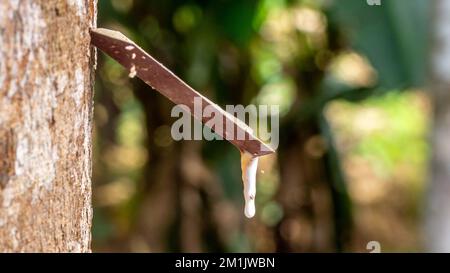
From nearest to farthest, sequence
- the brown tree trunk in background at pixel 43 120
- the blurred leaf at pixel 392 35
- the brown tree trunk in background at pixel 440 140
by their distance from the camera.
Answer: the brown tree trunk in background at pixel 43 120
the brown tree trunk in background at pixel 440 140
the blurred leaf at pixel 392 35

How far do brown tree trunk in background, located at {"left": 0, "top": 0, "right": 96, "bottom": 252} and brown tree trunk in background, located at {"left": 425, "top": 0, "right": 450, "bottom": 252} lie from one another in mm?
789

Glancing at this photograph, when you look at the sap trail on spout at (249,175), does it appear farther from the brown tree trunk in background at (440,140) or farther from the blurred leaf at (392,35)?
Result: the blurred leaf at (392,35)

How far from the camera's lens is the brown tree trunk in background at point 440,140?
127cm

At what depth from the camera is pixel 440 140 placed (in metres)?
1.29

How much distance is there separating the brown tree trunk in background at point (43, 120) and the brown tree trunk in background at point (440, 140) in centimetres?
79

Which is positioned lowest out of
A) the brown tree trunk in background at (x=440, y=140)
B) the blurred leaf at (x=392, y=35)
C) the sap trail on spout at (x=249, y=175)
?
the sap trail on spout at (x=249, y=175)

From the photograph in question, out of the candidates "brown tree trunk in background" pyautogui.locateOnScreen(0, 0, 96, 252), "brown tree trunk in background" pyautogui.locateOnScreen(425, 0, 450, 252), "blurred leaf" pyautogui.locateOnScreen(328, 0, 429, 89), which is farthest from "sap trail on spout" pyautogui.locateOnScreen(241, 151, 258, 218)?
"blurred leaf" pyautogui.locateOnScreen(328, 0, 429, 89)

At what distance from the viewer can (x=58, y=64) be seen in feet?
1.96

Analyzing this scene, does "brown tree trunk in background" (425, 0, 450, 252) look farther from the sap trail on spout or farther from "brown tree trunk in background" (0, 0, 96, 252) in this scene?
"brown tree trunk in background" (0, 0, 96, 252)

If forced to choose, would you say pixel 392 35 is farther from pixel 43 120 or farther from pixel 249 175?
pixel 43 120

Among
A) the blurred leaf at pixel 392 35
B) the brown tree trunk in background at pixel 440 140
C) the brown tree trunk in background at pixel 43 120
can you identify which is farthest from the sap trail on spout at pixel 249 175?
the blurred leaf at pixel 392 35

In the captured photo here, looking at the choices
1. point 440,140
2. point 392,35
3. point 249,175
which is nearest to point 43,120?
point 249,175

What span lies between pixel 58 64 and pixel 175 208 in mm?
1749
